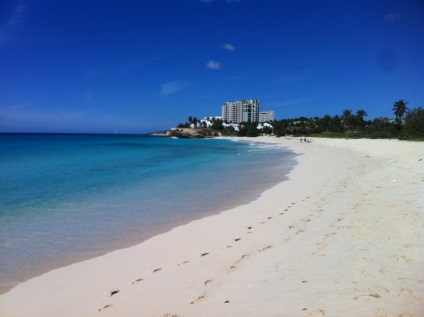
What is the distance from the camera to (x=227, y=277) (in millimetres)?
4078

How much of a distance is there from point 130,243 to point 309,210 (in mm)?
4775

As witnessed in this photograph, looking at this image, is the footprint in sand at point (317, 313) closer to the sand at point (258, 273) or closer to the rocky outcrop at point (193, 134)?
the sand at point (258, 273)

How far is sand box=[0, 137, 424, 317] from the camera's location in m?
3.32

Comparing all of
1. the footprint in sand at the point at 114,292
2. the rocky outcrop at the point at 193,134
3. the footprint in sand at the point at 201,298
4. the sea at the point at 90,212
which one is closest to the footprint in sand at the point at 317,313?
the footprint in sand at the point at 201,298

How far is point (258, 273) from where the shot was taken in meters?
4.13

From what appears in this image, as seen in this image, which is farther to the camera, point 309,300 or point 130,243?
point 130,243

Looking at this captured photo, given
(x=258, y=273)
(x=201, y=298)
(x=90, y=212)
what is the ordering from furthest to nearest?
(x=90, y=212) < (x=258, y=273) < (x=201, y=298)

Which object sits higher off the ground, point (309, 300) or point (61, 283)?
point (309, 300)

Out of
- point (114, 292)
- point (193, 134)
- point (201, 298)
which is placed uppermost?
point (193, 134)

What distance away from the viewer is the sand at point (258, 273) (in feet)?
10.9

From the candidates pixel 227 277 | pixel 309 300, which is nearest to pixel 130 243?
pixel 227 277

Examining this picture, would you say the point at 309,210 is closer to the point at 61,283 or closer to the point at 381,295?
the point at 381,295

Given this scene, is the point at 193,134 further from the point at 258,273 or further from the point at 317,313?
the point at 317,313

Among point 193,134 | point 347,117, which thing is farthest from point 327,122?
point 193,134
